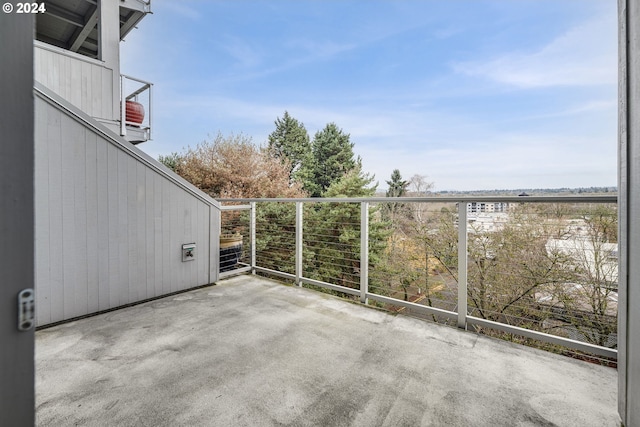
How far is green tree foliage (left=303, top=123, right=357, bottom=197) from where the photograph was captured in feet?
59.2

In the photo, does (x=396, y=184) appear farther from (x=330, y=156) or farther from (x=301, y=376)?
(x=301, y=376)

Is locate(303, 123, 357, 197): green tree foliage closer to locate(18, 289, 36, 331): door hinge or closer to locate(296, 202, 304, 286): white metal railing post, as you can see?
locate(296, 202, 304, 286): white metal railing post

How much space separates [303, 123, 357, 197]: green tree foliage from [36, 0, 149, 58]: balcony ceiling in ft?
40.4

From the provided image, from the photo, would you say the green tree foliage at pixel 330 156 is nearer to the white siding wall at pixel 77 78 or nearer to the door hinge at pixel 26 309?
the white siding wall at pixel 77 78

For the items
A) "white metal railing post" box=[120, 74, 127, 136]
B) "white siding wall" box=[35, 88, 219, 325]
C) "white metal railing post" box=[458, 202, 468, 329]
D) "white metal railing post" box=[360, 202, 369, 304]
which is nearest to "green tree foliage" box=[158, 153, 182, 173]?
"white metal railing post" box=[120, 74, 127, 136]

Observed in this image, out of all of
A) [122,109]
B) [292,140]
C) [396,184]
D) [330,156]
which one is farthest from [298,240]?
[396,184]

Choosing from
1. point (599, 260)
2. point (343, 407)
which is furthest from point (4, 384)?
point (599, 260)

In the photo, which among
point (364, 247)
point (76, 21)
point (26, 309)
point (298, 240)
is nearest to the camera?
point (26, 309)

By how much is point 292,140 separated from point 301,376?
57.5 feet

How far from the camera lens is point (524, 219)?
121 inches

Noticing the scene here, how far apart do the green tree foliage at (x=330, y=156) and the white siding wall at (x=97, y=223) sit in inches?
572

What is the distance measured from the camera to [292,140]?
18375 mm

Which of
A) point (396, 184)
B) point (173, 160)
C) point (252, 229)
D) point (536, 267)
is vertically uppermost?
point (396, 184)

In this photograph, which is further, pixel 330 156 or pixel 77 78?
pixel 330 156
